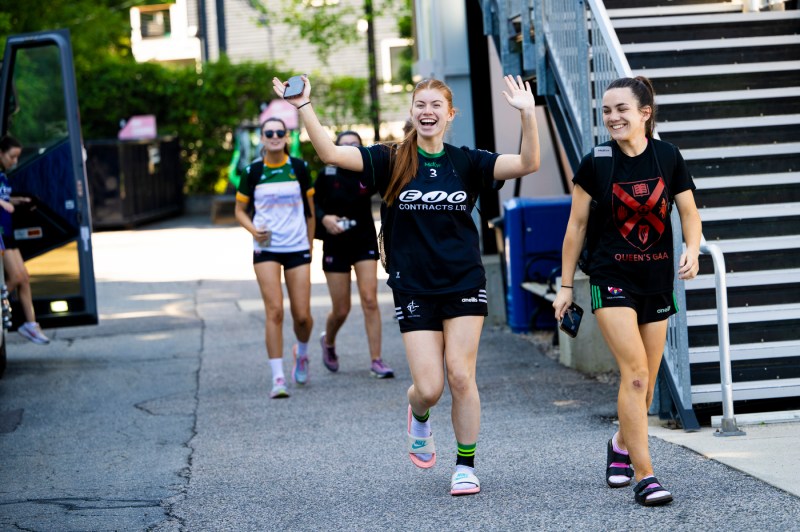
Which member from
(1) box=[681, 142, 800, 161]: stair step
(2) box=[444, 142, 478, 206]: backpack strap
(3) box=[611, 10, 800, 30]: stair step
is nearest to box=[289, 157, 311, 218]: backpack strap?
(1) box=[681, 142, 800, 161]: stair step

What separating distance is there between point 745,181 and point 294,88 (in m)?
4.20

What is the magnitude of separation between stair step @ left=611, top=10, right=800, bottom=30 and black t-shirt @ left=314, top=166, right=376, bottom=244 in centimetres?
255

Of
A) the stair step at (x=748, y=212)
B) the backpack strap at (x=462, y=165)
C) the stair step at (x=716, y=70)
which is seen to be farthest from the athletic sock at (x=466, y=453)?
the stair step at (x=716, y=70)

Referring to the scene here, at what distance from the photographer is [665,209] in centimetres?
533

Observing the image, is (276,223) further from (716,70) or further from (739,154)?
(716,70)

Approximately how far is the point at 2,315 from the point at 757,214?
5934 mm

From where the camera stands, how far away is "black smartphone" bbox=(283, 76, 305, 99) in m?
5.21

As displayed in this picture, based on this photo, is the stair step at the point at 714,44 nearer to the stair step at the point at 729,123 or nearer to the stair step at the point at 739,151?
the stair step at the point at 729,123

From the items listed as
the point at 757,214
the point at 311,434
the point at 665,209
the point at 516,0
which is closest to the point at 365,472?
the point at 311,434

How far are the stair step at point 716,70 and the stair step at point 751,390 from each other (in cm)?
287

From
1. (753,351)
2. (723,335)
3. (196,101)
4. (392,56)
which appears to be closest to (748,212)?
(753,351)

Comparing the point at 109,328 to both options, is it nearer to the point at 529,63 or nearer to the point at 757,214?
→ the point at 529,63

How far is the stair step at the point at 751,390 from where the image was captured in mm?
7035

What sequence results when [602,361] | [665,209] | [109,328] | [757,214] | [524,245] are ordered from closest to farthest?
[665,209] → [757,214] → [602,361] → [524,245] → [109,328]
